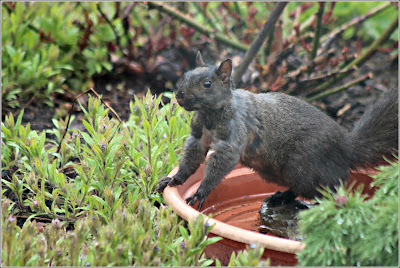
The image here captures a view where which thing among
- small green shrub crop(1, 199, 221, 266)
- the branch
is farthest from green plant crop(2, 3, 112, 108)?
small green shrub crop(1, 199, 221, 266)

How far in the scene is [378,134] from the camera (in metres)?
2.74

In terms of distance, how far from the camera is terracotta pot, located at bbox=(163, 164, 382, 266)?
213 centimetres

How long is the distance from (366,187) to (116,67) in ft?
8.66

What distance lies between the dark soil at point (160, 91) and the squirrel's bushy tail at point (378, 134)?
5.42 ft

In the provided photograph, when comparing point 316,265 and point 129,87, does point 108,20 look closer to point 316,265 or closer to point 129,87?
point 129,87

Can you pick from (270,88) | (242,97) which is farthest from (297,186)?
(270,88)

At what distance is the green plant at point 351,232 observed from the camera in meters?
1.78

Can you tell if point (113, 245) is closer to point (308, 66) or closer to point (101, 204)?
point (101, 204)

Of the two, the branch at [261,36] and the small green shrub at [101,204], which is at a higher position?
the branch at [261,36]

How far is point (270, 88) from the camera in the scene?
4430 mm

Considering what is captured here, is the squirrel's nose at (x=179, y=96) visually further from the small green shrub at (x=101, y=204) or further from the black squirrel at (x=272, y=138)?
the small green shrub at (x=101, y=204)

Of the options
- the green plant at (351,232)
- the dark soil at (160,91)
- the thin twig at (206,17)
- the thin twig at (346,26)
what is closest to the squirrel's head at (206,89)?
the green plant at (351,232)

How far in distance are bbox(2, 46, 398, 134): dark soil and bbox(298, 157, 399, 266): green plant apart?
2611mm

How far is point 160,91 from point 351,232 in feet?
9.60
